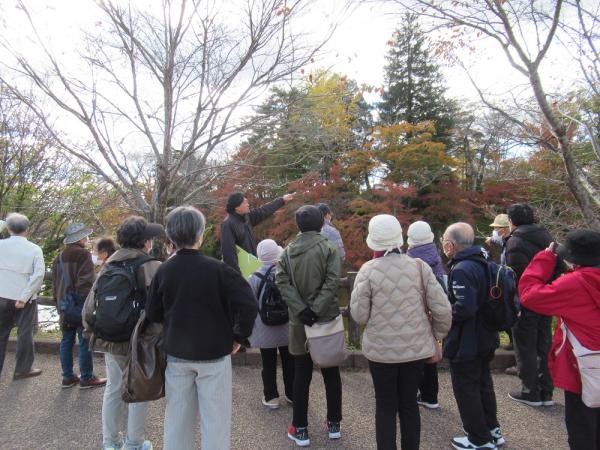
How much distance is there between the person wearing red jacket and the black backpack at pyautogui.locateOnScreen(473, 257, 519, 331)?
275 millimetres

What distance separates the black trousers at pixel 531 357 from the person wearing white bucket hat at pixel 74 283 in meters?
3.84

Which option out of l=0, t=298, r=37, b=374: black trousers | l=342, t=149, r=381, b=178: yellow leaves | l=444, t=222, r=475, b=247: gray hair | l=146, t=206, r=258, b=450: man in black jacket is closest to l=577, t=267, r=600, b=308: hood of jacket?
l=444, t=222, r=475, b=247: gray hair

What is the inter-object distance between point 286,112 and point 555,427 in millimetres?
4006

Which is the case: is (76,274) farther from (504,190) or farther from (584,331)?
(504,190)

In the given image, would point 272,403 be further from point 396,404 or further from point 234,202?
point 234,202

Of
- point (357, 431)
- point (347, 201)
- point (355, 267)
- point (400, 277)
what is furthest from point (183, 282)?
point (347, 201)

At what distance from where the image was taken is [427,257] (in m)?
3.21

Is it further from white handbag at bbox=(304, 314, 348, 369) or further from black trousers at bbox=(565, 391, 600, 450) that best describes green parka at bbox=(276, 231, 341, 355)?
black trousers at bbox=(565, 391, 600, 450)

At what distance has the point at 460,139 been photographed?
1848 cm

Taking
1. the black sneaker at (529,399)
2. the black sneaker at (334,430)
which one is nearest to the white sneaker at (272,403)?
the black sneaker at (334,430)

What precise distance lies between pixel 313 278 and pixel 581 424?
176 cm

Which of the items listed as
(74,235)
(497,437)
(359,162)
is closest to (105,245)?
(74,235)

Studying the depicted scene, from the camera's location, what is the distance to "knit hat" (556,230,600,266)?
2.21m

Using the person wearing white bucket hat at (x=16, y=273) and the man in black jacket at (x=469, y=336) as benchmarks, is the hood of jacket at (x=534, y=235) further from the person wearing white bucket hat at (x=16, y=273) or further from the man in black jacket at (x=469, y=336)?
the person wearing white bucket hat at (x=16, y=273)
